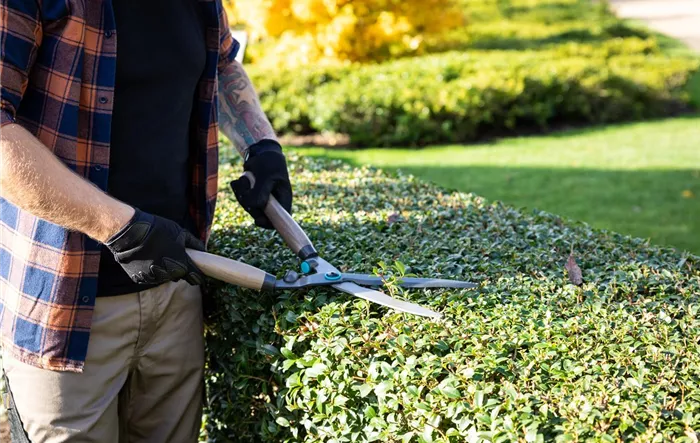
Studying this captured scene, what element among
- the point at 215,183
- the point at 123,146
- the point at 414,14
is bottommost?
the point at 215,183

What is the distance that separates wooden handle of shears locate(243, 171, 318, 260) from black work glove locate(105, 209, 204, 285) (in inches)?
17.8

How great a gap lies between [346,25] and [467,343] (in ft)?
29.9

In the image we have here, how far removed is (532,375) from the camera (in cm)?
189

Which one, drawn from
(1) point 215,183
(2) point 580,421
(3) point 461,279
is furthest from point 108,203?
(2) point 580,421

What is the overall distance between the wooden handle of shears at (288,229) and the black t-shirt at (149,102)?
0.33 m

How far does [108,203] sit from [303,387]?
0.73 metres

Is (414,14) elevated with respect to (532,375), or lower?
elevated

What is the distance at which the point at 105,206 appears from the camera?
2.00 metres

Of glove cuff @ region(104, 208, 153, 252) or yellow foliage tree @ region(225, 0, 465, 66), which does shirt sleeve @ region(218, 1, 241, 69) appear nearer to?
glove cuff @ region(104, 208, 153, 252)

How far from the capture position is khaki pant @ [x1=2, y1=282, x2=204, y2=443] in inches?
84.4

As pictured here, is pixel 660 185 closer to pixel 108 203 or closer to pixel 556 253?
pixel 556 253

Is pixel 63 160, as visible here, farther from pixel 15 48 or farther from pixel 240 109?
pixel 240 109

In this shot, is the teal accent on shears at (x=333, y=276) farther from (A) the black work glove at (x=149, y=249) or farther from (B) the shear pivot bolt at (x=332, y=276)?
(A) the black work glove at (x=149, y=249)

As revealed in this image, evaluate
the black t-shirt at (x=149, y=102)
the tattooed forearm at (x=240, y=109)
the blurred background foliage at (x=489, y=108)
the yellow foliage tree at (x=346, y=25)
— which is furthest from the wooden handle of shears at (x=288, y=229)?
the yellow foliage tree at (x=346, y=25)
